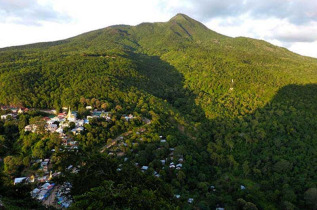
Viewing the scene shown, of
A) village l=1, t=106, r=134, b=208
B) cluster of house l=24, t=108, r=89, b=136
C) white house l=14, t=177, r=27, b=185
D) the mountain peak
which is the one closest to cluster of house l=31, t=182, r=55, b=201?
village l=1, t=106, r=134, b=208

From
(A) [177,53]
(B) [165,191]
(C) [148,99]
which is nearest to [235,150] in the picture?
(C) [148,99]

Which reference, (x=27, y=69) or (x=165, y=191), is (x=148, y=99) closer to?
(x=27, y=69)

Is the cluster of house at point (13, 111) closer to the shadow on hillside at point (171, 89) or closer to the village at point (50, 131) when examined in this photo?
the village at point (50, 131)

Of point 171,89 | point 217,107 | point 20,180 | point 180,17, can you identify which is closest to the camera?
point 20,180

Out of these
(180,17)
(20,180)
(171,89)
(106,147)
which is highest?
(180,17)

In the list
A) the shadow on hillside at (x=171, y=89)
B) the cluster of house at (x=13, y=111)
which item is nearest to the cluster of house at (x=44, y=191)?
the cluster of house at (x=13, y=111)

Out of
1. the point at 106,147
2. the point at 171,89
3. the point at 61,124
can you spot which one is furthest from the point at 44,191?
the point at 171,89

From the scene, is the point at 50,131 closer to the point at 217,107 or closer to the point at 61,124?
the point at 61,124

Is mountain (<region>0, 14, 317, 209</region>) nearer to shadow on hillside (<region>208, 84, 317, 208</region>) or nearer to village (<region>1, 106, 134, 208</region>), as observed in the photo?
shadow on hillside (<region>208, 84, 317, 208</region>)
